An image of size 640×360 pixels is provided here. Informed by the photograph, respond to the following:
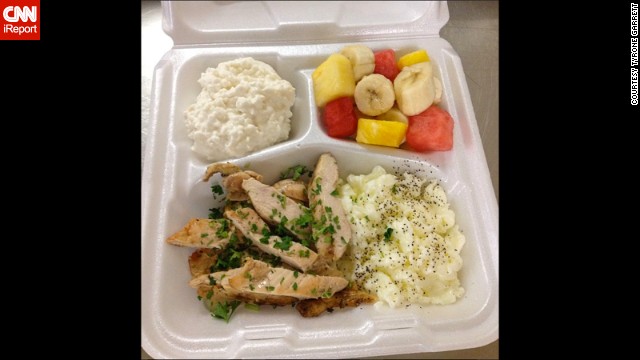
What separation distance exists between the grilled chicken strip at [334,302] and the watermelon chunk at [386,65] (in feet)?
3.90

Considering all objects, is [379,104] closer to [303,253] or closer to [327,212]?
[327,212]

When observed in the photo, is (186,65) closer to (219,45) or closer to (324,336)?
(219,45)

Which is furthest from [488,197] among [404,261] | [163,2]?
[163,2]

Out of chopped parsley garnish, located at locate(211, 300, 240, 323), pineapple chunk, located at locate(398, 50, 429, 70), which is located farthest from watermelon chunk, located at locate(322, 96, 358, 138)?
chopped parsley garnish, located at locate(211, 300, 240, 323)

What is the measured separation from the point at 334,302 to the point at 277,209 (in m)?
0.51

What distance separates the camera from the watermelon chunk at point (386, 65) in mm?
2406

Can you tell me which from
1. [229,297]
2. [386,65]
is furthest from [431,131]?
[229,297]

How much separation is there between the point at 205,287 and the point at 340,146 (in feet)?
3.17

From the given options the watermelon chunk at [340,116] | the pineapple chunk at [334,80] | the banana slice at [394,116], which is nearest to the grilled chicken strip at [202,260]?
the watermelon chunk at [340,116]

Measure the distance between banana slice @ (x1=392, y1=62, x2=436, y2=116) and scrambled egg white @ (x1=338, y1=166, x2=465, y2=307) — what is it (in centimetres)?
36

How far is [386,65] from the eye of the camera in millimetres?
2408

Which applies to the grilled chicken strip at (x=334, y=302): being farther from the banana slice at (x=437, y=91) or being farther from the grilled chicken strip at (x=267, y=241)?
the banana slice at (x=437, y=91)

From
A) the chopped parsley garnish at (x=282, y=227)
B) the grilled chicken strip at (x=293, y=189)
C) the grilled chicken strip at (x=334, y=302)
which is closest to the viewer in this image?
the grilled chicken strip at (x=334, y=302)

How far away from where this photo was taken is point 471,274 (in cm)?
208
